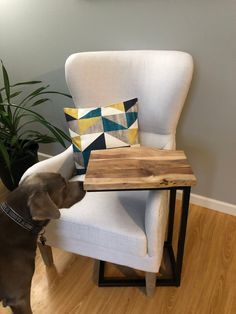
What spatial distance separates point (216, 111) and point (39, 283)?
1.33m

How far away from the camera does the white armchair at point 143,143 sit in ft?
3.63

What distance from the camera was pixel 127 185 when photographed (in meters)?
0.91

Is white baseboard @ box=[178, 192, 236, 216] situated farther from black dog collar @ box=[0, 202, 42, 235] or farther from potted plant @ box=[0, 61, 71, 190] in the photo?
black dog collar @ box=[0, 202, 42, 235]

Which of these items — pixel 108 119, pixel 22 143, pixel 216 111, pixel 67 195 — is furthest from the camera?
pixel 22 143

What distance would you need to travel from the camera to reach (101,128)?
4.39 ft

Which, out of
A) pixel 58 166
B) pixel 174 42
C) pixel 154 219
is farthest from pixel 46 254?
pixel 174 42

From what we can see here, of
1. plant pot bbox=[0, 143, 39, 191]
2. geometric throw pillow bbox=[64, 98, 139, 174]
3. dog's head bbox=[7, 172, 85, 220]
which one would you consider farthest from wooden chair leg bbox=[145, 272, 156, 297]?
plant pot bbox=[0, 143, 39, 191]

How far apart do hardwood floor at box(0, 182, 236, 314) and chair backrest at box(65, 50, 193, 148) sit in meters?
0.68

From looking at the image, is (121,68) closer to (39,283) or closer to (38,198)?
(38,198)

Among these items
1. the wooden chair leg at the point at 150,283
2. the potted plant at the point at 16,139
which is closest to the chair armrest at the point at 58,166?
the potted plant at the point at 16,139

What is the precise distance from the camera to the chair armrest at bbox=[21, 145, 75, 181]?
A: 4.11 ft

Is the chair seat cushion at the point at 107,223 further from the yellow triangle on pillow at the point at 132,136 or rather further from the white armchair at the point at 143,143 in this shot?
the yellow triangle on pillow at the point at 132,136

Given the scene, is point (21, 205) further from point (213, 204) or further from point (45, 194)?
point (213, 204)

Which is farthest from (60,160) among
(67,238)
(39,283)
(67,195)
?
(39,283)
